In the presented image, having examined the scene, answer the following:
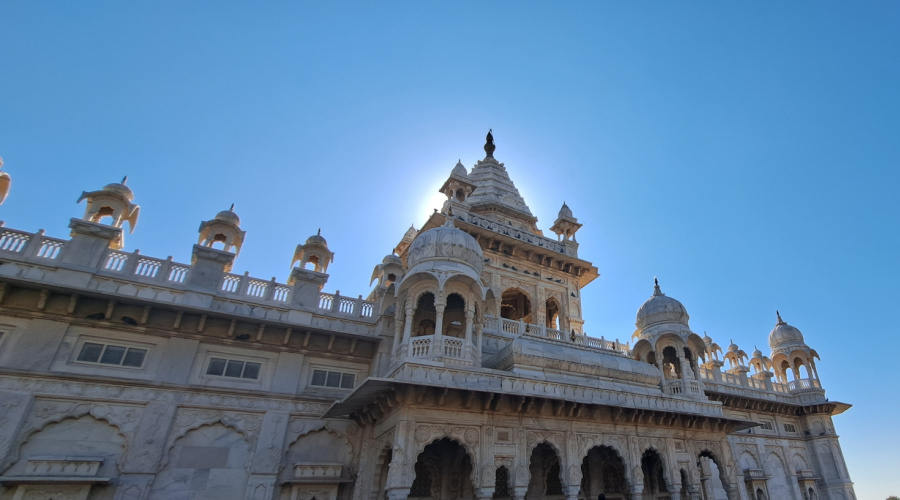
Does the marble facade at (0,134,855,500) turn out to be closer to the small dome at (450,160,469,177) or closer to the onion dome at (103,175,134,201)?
the onion dome at (103,175,134,201)

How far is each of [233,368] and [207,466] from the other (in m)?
2.60

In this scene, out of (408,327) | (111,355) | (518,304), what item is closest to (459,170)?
(518,304)

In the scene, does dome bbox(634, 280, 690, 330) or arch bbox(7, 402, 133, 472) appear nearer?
arch bbox(7, 402, 133, 472)

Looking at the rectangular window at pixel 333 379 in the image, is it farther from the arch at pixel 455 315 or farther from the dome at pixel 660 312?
the dome at pixel 660 312

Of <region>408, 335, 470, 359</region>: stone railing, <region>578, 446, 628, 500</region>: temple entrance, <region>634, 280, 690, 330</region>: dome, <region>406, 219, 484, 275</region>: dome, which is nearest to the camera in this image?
<region>408, 335, 470, 359</region>: stone railing

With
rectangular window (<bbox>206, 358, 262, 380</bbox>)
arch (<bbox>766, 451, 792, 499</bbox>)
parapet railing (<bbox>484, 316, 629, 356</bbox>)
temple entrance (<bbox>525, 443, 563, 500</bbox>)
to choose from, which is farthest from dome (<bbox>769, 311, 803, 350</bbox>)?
rectangular window (<bbox>206, 358, 262, 380</bbox>)

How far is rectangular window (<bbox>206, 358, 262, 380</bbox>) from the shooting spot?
13.2 meters

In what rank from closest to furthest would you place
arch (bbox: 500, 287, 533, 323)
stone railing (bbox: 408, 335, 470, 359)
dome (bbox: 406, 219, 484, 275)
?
stone railing (bbox: 408, 335, 470, 359) < dome (bbox: 406, 219, 484, 275) < arch (bbox: 500, 287, 533, 323)

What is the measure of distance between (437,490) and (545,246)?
41.2 feet

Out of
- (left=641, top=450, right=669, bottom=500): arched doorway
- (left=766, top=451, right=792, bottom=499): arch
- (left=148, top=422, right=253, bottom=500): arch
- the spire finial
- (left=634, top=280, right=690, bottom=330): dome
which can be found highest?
the spire finial

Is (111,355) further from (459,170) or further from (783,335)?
(783,335)

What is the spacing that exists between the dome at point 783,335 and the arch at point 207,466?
30386 millimetres

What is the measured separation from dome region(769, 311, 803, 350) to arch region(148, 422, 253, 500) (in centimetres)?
3039

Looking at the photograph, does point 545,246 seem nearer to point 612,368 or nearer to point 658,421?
point 612,368
